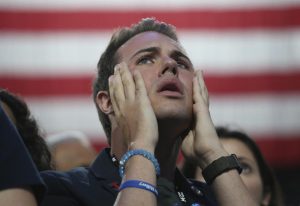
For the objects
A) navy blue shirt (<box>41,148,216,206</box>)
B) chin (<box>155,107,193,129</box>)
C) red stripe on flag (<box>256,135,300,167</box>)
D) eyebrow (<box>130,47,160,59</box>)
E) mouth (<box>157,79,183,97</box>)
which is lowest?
red stripe on flag (<box>256,135,300,167</box>)

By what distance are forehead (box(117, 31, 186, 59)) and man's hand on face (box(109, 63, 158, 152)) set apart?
8 centimetres

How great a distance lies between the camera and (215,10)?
4.02 meters

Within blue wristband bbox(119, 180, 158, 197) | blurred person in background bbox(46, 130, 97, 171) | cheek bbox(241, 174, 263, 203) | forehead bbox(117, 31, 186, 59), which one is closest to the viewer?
blue wristband bbox(119, 180, 158, 197)

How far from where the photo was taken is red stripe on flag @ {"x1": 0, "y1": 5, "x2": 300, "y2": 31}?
3961mm

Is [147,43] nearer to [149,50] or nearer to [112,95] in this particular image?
[149,50]

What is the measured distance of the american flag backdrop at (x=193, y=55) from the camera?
391 centimetres

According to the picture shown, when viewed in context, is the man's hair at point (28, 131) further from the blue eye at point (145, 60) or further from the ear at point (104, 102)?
the blue eye at point (145, 60)

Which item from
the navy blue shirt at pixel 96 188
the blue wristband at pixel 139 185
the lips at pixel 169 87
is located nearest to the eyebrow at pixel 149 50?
the lips at pixel 169 87

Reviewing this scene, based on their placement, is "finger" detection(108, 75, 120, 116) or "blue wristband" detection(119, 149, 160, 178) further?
"finger" detection(108, 75, 120, 116)

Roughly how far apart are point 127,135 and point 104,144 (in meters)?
2.27

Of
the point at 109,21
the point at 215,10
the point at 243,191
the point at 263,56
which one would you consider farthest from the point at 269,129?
the point at 243,191

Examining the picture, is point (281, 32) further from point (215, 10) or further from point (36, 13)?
point (36, 13)

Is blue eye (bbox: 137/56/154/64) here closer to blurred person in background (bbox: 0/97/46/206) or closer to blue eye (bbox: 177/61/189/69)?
blue eye (bbox: 177/61/189/69)

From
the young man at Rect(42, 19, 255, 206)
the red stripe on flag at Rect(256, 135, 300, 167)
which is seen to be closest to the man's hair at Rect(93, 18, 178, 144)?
the young man at Rect(42, 19, 255, 206)
